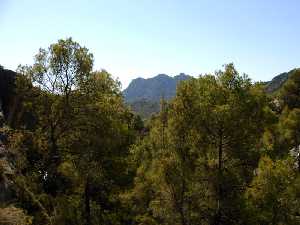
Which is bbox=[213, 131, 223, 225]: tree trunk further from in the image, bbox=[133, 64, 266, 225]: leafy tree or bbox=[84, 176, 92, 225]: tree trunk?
bbox=[84, 176, 92, 225]: tree trunk

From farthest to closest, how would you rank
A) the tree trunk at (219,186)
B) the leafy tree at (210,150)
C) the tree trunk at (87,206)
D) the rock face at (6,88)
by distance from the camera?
the rock face at (6,88)
the tree trunk at (87,206)
the leafy tree at (210,150)
the tree trunk at (219,186)

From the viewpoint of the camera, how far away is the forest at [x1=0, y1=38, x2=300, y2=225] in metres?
23.4

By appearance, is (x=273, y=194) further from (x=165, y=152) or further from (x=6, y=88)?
(x=6, y=88)

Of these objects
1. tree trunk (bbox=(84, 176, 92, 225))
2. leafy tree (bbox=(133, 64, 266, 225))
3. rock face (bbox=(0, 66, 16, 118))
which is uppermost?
rock face (bbox=(0, 66, 16, 118))

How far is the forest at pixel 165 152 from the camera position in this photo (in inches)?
920

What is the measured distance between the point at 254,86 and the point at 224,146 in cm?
406

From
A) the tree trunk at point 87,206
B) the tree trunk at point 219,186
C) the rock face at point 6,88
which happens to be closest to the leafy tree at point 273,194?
the tree trunk at point 219,186

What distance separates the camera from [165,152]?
25297 mm

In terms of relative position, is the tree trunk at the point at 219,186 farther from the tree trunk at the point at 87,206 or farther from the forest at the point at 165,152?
the tree trunk at the point at 87,206

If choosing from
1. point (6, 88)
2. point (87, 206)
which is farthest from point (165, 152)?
point (6, 88)

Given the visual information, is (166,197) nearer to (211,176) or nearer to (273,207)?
(211,176)

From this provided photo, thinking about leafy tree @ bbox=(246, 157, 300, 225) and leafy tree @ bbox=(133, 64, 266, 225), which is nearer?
leafy tree @ bbox=(246, 157, 300, 225)

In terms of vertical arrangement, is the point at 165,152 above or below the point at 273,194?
above

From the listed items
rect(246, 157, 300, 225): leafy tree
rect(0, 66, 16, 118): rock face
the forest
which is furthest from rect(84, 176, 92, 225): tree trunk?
rect(0, 66, 16, 118): rock face
